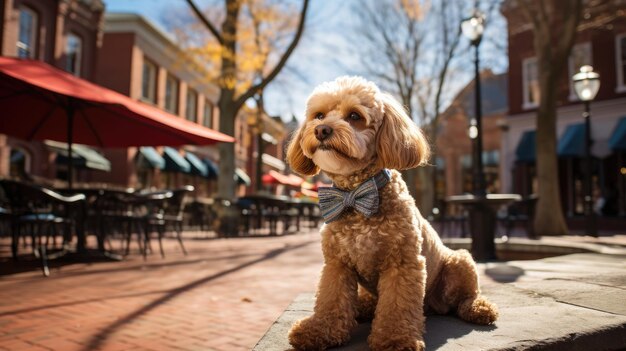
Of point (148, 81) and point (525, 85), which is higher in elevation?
point (148, 81)

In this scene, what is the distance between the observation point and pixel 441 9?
63.5 feet

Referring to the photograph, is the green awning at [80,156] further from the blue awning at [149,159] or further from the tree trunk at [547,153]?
the tree trunk at [547,153]

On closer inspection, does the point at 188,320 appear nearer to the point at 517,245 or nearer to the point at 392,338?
the point at 392,338

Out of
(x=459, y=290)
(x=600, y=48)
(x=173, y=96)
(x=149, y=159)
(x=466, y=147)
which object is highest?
(x=600, y=48)

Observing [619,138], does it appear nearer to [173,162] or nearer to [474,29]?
[474,29]

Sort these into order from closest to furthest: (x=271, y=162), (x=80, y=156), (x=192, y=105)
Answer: (x=80, y=156) < (x=192, y=105) < (x=271, y=162)

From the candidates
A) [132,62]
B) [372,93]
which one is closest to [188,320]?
[372,93]

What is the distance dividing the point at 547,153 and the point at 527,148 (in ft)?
27.6

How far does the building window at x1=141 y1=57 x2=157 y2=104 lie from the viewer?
21750mm

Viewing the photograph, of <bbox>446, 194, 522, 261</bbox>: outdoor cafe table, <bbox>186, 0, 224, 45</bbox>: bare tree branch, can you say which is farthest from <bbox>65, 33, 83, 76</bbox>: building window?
<bbox>446, 194, 522, 261</bbox>: outdoor cafe table

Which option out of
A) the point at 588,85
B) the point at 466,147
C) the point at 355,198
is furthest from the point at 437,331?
the point at 466,147

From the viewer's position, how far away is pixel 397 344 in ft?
5.39

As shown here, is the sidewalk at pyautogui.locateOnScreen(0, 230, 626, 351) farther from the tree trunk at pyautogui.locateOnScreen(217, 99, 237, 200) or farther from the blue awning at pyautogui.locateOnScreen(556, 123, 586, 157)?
the blue awning at pyautogui.locateOnScreen(556, 123, 586, 157)

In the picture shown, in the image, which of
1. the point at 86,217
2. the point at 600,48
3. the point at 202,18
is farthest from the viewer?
the point at 600,48
